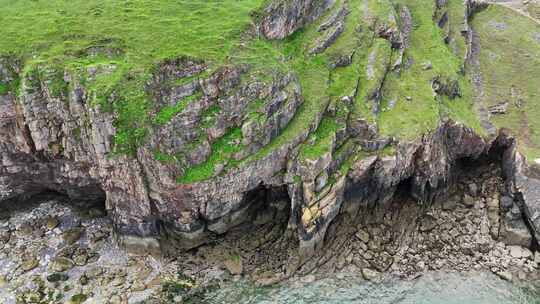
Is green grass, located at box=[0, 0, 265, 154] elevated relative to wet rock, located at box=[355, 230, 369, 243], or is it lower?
elevated

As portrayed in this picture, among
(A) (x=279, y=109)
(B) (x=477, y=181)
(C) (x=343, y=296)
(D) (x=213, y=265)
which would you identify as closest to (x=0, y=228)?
(D) (x=213, y=265)

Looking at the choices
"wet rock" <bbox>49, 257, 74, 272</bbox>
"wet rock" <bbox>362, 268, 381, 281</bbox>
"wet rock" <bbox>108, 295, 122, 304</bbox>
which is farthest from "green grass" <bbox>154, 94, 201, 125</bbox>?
"wet rock" <bbox>362, 268, 381, 281</bbox>

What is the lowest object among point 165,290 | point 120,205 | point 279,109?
point 165,290

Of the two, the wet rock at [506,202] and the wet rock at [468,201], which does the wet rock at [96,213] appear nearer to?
the wet rock at [468,201]

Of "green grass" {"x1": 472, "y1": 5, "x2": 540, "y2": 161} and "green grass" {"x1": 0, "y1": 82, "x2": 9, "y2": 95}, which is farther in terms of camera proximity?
"green grass" {"x1": 472, "y1": 5, "x2": 540, "y2": 161}

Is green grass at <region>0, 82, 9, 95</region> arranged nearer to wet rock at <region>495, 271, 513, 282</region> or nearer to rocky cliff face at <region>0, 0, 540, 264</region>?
rocky cliff face at <region>0, 0, 540, 264</region>

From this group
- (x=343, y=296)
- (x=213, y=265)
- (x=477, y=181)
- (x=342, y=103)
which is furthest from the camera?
(x=477, y=181)

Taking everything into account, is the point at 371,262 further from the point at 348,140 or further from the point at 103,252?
the point at 103,252
